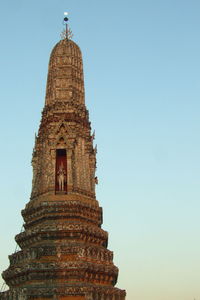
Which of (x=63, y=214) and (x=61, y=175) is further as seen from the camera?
(x=61, y=175)

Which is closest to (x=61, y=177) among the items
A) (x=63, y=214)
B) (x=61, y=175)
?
(x=61, y=175)

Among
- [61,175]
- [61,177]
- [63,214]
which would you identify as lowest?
[63,214]

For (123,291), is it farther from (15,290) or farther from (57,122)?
(57,122)

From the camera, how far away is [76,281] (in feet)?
86.4

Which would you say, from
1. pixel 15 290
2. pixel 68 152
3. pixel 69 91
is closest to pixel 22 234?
pixel 15 290

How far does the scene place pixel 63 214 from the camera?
29250 mm

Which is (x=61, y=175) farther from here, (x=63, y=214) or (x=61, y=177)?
(x=63, y=214)

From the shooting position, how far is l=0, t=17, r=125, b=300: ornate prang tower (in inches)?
1039

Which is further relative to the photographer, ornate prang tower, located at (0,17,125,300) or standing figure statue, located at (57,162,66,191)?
standing figure statue, located at (57,162,66,191)

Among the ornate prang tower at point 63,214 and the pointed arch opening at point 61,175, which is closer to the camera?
the ornate prang tower at point 63,214

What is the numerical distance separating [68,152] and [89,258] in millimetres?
7997

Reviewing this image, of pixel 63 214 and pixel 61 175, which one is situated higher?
pixel 61 175

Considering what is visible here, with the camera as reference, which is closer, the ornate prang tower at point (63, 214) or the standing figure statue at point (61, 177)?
the ornate prang tower at point (63, 214)

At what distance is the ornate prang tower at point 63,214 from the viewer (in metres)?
26.4
